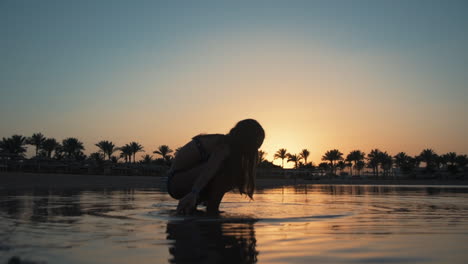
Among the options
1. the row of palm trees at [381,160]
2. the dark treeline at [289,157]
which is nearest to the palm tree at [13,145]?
the dark treeline at [289,157]

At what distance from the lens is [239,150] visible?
16.3 ft

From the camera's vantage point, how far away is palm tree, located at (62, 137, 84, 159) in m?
73.8

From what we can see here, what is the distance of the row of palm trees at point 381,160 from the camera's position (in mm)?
97750

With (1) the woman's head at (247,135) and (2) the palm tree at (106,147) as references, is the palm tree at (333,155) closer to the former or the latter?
(2) the palm tree at (106,147)

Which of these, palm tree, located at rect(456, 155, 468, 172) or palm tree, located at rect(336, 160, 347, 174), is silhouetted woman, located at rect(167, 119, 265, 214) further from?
palm tree, located at rect(336, 160, 347, 174)

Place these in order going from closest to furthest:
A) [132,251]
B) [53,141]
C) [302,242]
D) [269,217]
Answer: [132,251], [302,242], [269,217], [53,141]

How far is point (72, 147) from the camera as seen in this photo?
73.9m

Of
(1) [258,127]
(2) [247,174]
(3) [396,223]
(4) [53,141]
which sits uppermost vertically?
(4) [53,141]

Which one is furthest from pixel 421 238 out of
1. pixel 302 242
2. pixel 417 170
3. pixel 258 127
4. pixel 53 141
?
pixel 417 170

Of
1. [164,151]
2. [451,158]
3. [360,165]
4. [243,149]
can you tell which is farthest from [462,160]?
[243,149]

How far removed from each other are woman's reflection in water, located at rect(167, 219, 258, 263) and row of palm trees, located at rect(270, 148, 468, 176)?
330ft

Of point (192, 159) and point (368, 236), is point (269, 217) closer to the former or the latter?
point (192, 159)

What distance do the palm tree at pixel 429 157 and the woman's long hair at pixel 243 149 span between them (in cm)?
10484

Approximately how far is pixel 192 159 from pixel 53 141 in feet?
242
